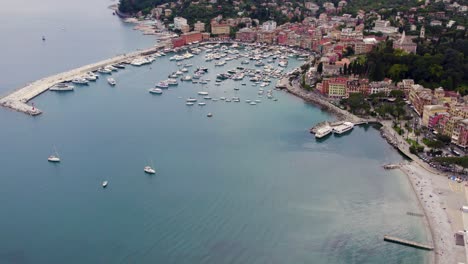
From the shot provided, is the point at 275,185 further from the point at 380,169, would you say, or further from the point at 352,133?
the point at 352,133

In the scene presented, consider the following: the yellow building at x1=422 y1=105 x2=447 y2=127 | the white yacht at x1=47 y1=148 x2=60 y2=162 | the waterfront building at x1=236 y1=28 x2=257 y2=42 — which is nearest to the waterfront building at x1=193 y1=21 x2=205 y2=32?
the waterfront building at x1=236 y1=28 x2=257 y2=42

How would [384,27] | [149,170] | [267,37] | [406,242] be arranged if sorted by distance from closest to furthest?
[406,242] → [149,170] → [384,27] → [267,37]

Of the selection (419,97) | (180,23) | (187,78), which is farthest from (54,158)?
(180,23)

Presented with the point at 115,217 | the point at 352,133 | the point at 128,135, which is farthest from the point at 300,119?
the point at 115,217

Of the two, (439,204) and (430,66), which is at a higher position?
(430,66)

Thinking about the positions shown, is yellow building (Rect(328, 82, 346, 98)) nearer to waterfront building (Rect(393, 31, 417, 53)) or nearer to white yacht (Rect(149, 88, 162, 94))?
waterfront building (Rect(393, 31, 417, 53))

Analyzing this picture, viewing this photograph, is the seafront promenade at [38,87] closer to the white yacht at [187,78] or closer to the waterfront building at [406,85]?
the white yacht at [187,78]

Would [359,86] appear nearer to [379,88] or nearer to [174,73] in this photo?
[379,88]
